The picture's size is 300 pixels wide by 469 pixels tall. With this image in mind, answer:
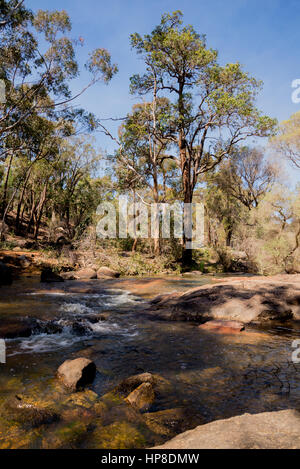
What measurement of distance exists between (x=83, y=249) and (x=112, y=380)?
60.7 feet

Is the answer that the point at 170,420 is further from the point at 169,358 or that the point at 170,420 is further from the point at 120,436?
the point at 169,358

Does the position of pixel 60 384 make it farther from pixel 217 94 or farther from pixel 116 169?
pixel 116 169

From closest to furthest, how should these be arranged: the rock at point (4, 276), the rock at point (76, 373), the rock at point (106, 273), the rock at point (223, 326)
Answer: the rock at point (76, 373)
the rock at point (223, 326)
the rock at point (4, 276)
the rock at point (106, 273)

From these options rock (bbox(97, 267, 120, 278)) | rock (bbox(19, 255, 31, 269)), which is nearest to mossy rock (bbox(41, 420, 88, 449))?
rock (bbox(97, 267, 120, 278))

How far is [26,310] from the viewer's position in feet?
23.9

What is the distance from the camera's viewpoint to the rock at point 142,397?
3.01 metres

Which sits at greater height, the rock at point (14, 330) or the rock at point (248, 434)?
the rock at point (248, 434)

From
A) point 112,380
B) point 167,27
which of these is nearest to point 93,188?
point 167,27

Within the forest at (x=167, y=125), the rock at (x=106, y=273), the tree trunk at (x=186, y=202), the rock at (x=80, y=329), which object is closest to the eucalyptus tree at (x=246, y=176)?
the forest at (x=167, y=125)

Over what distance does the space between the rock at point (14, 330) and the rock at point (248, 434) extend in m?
4.14

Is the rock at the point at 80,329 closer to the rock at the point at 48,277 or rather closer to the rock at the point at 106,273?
the rock at the point at 48,277

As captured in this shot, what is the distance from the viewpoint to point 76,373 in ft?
11.3

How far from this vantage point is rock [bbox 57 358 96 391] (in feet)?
11.0

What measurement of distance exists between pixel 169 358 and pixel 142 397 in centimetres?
142
